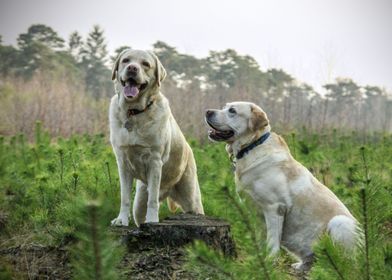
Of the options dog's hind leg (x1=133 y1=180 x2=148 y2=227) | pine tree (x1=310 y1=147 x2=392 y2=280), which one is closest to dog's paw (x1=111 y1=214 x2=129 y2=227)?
→ dog's hind leg (x1=133 y1=180 x2=148 y2=227)

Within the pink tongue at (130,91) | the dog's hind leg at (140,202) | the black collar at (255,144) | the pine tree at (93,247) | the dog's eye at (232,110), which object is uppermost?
the pink tongue at (130,91)

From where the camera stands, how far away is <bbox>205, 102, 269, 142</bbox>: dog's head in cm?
428

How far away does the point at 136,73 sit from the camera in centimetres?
402

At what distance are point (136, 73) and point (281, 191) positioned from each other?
4.92 ft

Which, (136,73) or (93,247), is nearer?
(93,247)

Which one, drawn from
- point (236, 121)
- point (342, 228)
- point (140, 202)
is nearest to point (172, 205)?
point (140, 202)

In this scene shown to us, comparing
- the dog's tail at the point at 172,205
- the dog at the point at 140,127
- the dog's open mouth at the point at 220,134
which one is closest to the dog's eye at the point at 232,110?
Result: the dog's open mouth at the point at 220,134

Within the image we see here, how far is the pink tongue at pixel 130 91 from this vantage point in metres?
4.02

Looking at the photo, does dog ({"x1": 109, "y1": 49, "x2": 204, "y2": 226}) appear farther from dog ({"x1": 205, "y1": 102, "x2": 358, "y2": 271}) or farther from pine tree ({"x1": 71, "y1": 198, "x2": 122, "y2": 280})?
pine tree ({"x1": 71, "y1": 198, "x2": 122, "y2": 280})

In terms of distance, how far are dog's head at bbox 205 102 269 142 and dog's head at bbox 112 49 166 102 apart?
62 cm

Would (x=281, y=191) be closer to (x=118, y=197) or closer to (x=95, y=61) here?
(x=118, y=197)

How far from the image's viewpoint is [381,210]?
5.25 ft

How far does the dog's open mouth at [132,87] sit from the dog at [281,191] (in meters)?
0.84

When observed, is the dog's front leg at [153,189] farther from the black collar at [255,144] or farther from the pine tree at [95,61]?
the pine tree at [95,61]
